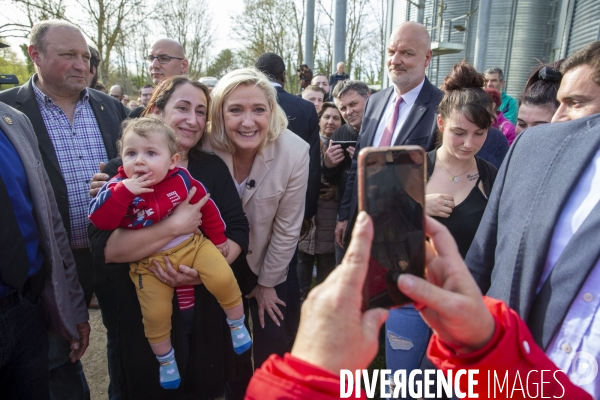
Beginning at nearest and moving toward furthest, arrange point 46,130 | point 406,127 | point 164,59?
point 46,130, point 406,127, point 164,59

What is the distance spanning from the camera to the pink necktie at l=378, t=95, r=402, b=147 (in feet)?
10.5

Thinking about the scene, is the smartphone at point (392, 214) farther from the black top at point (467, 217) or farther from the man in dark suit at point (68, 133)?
the man in dark suit at point (68, 133)

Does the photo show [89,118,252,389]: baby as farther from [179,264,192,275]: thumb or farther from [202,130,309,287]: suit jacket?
[202,130,309,287]: suit jacket

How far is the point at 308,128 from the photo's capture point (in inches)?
140

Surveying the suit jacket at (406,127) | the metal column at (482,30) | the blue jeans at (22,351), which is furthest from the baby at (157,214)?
the metal column at (482,30)

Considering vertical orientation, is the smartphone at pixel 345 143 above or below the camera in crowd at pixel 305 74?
below

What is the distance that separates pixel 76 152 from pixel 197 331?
1.70 meters

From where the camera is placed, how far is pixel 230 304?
2.08m

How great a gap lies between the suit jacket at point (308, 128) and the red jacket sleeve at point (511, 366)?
2409 mm

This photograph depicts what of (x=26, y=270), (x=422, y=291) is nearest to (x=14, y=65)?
(x=26, y=270)

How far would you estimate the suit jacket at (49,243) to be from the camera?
1799 millimetres

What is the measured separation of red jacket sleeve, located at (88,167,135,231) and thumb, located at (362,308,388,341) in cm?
137

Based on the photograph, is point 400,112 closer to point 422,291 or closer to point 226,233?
point 226,233

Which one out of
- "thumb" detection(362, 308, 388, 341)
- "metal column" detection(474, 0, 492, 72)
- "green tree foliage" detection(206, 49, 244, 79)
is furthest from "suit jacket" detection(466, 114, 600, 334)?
"green tree foliage" detection(206, 49, 244, 79)
